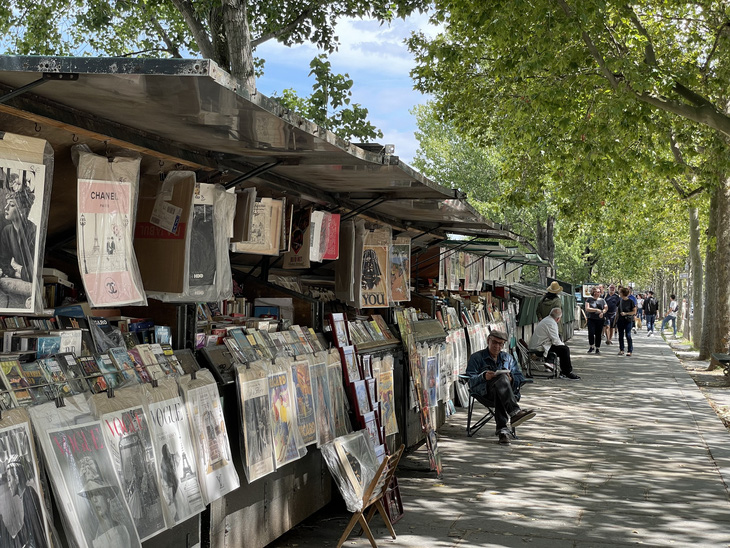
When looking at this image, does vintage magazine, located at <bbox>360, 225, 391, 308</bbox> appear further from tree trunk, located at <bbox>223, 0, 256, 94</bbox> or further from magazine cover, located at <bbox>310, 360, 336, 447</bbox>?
tree trunk, located at <bbox>223, 0, 256, 94</bbox>

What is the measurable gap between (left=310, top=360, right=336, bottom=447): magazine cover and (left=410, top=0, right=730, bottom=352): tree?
794cm

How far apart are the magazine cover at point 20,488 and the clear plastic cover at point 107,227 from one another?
98 centimetres

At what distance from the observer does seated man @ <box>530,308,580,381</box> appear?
619 inches

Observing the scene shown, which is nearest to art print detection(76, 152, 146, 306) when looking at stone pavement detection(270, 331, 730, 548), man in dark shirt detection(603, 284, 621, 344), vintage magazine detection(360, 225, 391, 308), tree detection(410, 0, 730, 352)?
stone pavement detection(270, 331, 730, 548)

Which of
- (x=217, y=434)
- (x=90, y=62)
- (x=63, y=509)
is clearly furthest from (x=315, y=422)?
(x=90, y=62)

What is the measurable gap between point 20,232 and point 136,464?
1161mm

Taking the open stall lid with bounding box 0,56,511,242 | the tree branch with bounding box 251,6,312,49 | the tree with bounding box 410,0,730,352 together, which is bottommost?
the open stall lid with bounding box 0,56,511,242

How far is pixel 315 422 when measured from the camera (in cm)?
559

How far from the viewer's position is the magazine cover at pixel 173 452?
3863 mm

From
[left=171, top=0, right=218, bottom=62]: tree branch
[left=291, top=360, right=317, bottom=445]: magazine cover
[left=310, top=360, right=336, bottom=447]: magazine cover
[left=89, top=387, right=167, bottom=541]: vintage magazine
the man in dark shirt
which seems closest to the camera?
[left=89, top=387, right=167, bottom=541]: vintage magazine

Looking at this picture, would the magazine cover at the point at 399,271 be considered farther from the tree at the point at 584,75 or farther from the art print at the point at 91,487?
the art print at the point at 91,487

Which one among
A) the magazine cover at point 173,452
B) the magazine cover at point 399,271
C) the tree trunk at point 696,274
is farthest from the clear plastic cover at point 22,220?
the tree trunk at point 696,274

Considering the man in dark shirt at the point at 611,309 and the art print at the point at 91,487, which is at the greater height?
the man in dark shirt at the point at 611,309

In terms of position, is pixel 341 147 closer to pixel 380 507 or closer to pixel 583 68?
pixel 380 507
